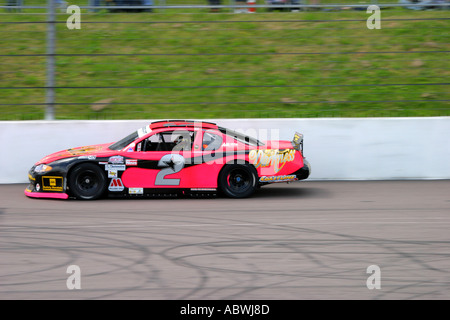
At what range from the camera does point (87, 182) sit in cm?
946

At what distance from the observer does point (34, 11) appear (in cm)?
1289

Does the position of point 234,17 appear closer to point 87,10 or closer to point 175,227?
point 87,10

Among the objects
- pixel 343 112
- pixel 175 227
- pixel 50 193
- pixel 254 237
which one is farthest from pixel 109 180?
pixel 343 112

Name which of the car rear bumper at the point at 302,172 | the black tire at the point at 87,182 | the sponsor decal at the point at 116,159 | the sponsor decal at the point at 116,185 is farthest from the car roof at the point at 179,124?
the car rear bumper at the point at 302,172

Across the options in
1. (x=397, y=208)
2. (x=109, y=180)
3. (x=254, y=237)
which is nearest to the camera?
(x=254, y=237)

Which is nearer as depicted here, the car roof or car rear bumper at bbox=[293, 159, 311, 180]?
car rear bumper at bbox=[293, 159, 311, 180]

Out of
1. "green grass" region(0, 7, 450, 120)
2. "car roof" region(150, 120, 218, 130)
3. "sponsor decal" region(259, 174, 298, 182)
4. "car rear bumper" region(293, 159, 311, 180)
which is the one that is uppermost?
"green grass" region(0, 7, 450, 120)

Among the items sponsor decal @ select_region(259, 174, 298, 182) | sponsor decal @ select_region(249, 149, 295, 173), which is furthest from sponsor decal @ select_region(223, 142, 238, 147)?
sponsor decal @ select_region(259, 174, 298, 182)

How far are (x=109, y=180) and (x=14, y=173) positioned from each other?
8.47 feet

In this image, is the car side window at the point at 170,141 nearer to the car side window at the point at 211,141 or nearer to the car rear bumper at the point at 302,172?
the car side window at the point at 211,141

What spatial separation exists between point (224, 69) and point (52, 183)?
4577mm

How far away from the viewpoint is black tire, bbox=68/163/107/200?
9.35 meters

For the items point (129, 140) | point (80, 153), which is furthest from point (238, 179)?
point (80, 153)

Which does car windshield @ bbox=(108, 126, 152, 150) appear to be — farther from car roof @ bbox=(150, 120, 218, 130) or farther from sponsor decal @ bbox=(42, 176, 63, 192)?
sponsor decal @ bbox=(42, 176, 63, 192)
